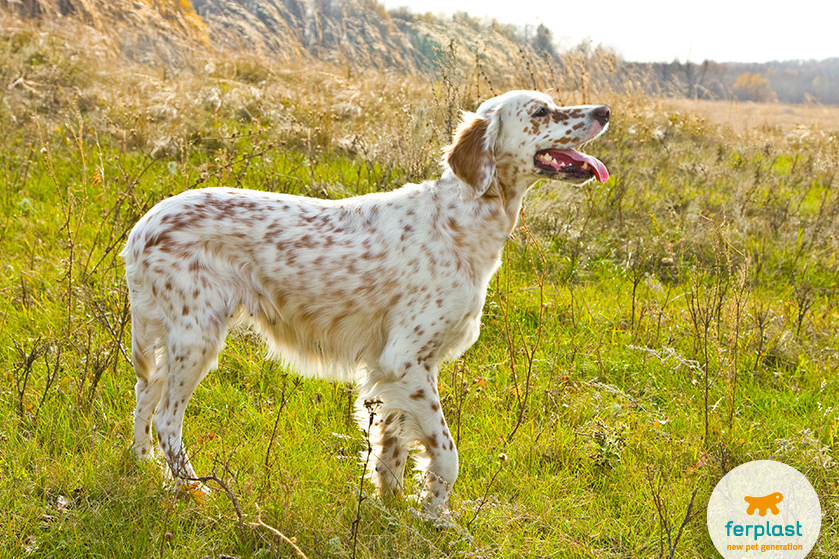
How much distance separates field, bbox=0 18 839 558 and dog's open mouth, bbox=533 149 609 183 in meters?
0.73

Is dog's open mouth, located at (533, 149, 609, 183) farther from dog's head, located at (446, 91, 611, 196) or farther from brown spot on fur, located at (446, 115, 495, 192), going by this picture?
brown spot on fur, located at (446, 115, 495, 192)

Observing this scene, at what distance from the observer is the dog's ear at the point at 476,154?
2863 millimetres

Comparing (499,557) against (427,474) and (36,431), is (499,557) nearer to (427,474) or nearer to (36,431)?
(427,474)

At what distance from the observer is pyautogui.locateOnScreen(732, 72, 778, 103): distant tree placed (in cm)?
3050

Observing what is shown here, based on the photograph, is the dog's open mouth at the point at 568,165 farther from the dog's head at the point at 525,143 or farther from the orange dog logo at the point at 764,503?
the orange dog logo at the point at 764,503

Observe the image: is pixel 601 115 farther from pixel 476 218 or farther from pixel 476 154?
pixel 476 218

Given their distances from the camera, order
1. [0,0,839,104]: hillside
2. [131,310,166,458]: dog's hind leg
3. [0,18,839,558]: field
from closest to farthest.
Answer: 1. [0,18,839,558]: field
2. [131,310,166,458]: dog's hind leg
3. [0,0,839,104]: hillside

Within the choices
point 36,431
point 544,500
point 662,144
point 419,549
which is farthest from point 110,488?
point 662,144

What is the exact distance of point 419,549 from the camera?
7.99 feet

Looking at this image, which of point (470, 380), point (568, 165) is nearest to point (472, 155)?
point (568, 165)

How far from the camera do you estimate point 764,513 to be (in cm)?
271

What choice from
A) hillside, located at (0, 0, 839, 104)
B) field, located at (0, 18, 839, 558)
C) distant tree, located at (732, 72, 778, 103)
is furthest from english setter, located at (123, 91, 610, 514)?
distant tree, located at (732, 72, 778, 103)

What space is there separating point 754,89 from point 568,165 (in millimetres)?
34215

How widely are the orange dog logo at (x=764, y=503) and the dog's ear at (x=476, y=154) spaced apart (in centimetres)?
176
